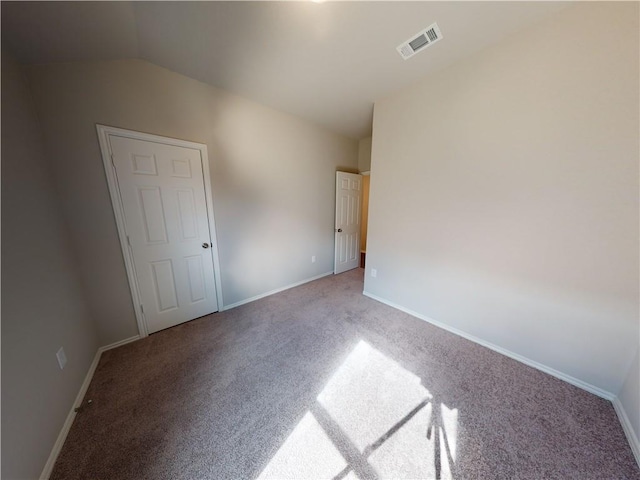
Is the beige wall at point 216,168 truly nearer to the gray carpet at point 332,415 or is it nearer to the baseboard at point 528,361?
the gray carpet at point 332,415

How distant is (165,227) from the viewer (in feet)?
6.89

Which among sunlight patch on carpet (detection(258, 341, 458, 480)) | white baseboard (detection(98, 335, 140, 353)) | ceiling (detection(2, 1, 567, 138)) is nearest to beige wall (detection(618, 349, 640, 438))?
sunlight patch on carpet (detection(258, 341, 458, 480))

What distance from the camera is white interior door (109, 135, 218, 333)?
74.3 inches

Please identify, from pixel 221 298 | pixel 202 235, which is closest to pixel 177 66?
pixel 202 235

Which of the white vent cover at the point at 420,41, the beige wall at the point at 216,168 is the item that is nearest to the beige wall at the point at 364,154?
the beige wall at the point at 216,168

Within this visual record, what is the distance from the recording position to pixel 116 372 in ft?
5.58

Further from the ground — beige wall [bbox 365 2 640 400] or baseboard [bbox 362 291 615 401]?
beige wall [bbox 365 2 640 400]

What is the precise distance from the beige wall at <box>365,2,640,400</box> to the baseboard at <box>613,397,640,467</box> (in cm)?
11

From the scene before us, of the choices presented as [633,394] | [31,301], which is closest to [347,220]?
[633,394]

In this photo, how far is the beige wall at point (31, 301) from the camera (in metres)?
0.99

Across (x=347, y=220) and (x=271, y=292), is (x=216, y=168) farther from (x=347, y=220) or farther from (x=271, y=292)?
(x=347, y=220)

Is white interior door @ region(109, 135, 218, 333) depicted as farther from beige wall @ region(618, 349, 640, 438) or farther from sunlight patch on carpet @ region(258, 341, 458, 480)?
beige wall @ region(618, 349, 640, 438)

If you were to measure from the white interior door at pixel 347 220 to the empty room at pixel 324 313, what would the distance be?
3.85ft

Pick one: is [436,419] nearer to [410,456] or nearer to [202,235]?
[410,456]
